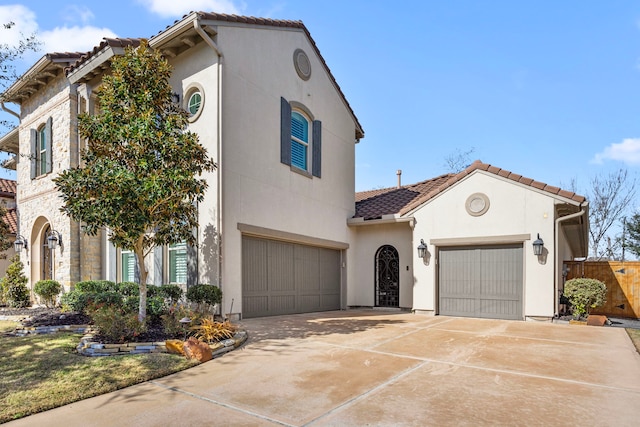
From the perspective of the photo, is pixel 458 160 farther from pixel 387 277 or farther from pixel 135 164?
pixel 135 164

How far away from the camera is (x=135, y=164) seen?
7051 millimetres

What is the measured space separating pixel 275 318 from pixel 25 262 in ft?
31.1

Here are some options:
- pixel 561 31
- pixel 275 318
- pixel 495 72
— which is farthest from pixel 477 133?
pixel 275 318

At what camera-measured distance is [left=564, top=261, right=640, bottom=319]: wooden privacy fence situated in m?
12.2

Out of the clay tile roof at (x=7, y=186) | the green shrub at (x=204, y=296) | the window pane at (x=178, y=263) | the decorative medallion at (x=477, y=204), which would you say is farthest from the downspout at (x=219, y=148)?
the clay tile roof at (x=7, y=186)

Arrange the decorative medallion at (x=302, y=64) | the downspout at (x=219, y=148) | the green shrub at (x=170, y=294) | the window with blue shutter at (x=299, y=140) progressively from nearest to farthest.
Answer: the downspout at (x=219, y=148) < the green shrub at (x=170, y=294) < the window with blue shutter at (x=299, y=140) < the decorative medallion at (x=302, y=64)

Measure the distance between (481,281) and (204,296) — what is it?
773cm

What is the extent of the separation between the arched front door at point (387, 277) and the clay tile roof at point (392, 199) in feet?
4.26

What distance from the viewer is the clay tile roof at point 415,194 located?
34.6 feet

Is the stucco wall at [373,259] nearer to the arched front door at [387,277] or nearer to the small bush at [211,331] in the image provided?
the arched front door at [387,277]

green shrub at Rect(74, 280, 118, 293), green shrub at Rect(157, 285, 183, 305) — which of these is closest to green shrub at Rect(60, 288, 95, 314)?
green shrub at Rect(74, 280, 118, 293)

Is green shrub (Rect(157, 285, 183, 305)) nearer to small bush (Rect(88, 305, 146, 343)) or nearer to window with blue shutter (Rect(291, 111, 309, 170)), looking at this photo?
small bush (Rect(88, 305, 146, 343))

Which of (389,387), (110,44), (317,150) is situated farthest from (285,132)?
(389,387)

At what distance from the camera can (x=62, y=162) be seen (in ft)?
38.4
